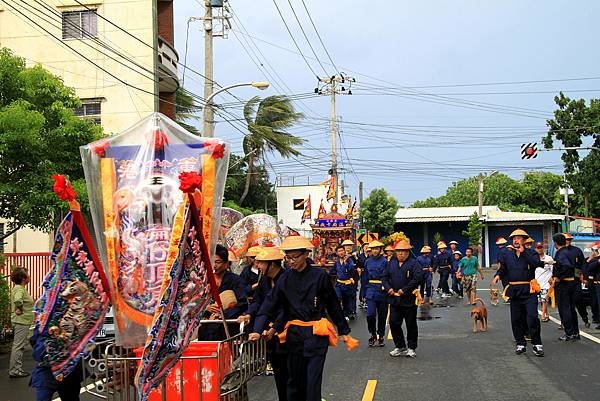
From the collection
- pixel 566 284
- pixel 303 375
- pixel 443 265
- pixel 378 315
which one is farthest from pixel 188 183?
pixel 443 265

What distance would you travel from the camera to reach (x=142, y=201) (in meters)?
6.54

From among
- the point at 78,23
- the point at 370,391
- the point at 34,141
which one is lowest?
the point at 370,391

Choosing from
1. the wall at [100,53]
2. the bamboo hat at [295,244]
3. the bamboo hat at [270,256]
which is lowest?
the bamboo hat at [270,256]

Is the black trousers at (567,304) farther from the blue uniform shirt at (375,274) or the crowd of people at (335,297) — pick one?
the blue uniform shirt at (375,274)

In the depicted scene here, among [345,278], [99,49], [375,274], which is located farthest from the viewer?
[99,49]

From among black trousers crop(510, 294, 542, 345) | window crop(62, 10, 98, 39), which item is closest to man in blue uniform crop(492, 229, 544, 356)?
black trousers crop(510, 294, 542, 345)

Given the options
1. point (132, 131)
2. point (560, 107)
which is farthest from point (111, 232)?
point (560, 107)

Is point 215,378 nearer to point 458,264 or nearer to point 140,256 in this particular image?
point 140,256

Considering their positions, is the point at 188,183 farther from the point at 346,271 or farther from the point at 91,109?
the point at 91,109

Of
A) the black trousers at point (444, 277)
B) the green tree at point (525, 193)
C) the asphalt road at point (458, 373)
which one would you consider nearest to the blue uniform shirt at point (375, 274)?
the asphalt road at point (458, 373)

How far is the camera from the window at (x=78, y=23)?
76.3ft

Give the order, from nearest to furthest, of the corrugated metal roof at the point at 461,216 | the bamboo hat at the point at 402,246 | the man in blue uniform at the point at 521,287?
1. the man in blue uniform at the point at 521,287
2. the bamboo hat at the point at 402,246
3. the corrugated metal roof at the point at 461,216

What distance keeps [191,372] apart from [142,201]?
1.57 meters

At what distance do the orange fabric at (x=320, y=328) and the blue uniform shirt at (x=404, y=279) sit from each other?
198 inches
